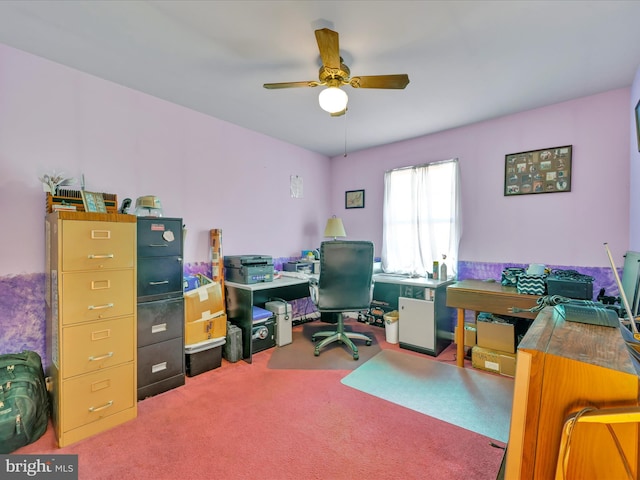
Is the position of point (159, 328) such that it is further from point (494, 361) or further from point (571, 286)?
point (571, 286)

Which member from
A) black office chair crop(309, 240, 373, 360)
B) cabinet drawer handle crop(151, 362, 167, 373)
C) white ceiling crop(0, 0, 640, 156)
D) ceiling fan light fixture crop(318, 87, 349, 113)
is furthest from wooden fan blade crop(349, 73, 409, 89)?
cabinet drawer handle crop(151, 362, 167, 373)

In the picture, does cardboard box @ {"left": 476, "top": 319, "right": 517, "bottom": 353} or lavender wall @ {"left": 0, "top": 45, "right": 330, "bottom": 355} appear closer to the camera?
lavender wall @ {"left": 0, "top": 45, "right": 330, "bottom": 355}

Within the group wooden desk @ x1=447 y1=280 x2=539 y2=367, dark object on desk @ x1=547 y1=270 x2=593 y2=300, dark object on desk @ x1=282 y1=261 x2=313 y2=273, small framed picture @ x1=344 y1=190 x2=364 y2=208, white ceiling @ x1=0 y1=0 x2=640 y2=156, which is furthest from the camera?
small framed picture @ x1=344 y1=190 x2=364 y2=208

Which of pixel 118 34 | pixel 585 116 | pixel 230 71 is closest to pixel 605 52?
pixel 585 116

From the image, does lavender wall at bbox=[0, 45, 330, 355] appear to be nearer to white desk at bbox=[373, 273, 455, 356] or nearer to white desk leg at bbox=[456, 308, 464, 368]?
white desk at bbox=[373, 273, 455, 356]

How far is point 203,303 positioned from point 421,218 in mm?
2671

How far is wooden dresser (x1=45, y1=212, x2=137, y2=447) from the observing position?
1.67 m

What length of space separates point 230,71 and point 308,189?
7.08 ft

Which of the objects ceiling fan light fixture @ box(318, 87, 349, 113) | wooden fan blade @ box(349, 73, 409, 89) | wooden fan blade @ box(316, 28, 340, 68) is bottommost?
ceiling fan light fixture @ box(318, 87, 349, 113)

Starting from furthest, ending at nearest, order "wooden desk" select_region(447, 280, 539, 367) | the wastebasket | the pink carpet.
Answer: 1. the wastebasket
2. "wooden desk" select_region(447, 280, 539, 367)
3. the pink carpet

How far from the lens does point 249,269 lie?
287 cm

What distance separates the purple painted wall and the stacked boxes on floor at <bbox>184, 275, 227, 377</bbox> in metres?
0.48

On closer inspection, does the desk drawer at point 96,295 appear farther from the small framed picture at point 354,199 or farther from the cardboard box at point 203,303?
the small framed picture at point 354,199

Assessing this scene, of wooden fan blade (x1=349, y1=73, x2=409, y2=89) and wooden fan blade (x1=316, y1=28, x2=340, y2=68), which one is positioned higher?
wooden fan blade (x1=316, y1=28, x2=340, y2=68)
